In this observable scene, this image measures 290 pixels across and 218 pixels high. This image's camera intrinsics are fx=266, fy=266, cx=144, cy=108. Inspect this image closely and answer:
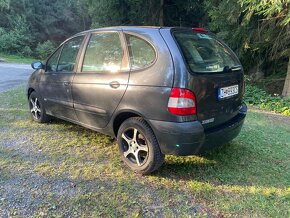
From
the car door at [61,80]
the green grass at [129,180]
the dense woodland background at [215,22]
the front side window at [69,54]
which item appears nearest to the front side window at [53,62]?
the car door at [61,80]

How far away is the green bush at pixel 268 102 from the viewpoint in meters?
7.31

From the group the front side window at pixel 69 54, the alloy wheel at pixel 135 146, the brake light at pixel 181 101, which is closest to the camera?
the brake light at pixel 181 101

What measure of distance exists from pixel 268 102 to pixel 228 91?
18.2 feet

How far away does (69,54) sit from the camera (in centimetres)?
427

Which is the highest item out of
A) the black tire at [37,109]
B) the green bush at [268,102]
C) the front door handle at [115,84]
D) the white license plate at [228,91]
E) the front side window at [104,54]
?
the front side window at [104,54]

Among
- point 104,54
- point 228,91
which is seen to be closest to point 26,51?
point 104,54

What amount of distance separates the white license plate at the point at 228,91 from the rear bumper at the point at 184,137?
15.7 inches

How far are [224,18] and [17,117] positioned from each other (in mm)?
7231

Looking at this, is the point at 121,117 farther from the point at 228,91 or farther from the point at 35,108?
the point at 35,108

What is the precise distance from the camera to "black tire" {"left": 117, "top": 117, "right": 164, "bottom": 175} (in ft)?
10.0

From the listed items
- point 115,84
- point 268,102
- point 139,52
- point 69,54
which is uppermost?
point 139,52

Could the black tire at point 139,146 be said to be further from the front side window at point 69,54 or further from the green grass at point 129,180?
the front side window at point 69,54

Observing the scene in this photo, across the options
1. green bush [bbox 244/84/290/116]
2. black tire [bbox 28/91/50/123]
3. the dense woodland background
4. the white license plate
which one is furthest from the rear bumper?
green bush [bbox 244/84/290/116]

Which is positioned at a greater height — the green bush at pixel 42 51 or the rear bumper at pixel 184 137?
the rear bumper at pixel 184 137
